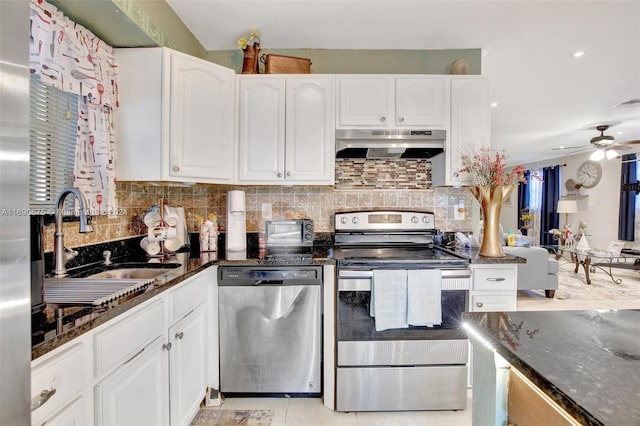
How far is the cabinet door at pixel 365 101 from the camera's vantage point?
2260mm

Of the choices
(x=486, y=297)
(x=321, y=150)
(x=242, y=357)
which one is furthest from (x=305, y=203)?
(x=486, y=297)

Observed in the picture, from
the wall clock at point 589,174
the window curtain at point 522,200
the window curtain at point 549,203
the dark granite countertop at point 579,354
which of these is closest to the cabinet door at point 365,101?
the dark granite countertop at point 579,354

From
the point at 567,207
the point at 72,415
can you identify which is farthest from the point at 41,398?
the point at 567,207

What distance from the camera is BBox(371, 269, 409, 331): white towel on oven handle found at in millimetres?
1854

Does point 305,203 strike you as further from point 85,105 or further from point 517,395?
point 517,395

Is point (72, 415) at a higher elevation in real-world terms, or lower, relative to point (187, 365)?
higher

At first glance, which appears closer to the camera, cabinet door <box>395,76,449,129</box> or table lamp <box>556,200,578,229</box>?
cabinet door <box>395,76,449,129</box>

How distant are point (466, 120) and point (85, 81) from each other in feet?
7.49

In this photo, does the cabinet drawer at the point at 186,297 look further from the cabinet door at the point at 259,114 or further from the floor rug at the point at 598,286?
the floor rug at the point at 598,286

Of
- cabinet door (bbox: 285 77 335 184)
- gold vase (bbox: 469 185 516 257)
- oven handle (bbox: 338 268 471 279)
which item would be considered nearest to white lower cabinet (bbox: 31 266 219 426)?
oven handle (bbox: 338 268 471 279)

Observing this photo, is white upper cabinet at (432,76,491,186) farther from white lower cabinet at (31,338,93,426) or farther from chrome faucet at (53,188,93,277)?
white lower cabinet at (31,338,93,426)

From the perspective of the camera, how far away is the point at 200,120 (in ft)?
6.74

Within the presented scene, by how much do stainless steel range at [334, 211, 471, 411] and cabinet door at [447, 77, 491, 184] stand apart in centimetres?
83

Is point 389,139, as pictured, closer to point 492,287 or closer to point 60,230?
point 492,287
